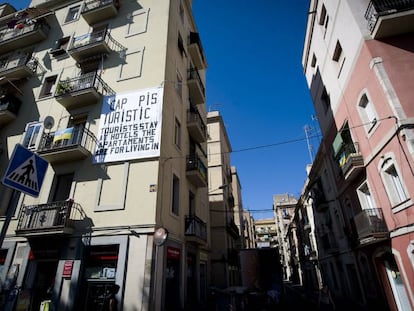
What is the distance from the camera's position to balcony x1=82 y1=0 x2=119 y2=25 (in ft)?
51.9

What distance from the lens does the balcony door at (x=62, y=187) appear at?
1149 cm

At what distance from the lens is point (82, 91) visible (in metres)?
12.4

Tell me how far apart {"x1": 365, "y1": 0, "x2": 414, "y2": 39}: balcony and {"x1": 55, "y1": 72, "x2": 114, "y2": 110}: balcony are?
1296 centimetres

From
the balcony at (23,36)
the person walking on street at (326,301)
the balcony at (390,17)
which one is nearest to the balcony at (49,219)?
the person walking on street at (326,301)

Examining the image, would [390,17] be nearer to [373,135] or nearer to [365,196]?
[373,135]

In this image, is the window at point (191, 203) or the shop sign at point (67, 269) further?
the window at point (191, 203)

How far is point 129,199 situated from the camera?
9.94 meters

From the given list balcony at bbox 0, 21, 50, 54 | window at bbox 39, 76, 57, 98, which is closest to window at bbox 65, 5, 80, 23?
balcony at bbox 0, 21, 50, 54

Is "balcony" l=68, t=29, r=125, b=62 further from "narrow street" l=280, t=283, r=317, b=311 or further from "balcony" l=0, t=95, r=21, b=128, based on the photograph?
"narrow street" l=280, t=283, r=317, b=311

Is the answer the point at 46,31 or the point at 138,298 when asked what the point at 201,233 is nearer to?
the point at 138,298

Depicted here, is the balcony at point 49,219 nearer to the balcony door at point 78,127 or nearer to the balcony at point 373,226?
the balcony door at point 78,127

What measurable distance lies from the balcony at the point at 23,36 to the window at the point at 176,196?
50.5ft

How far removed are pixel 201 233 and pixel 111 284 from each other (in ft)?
18.7

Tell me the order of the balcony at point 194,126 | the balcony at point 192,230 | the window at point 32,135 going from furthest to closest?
the balcony at point 194,126, the window at point 32,135, the balcony at point 192,230
